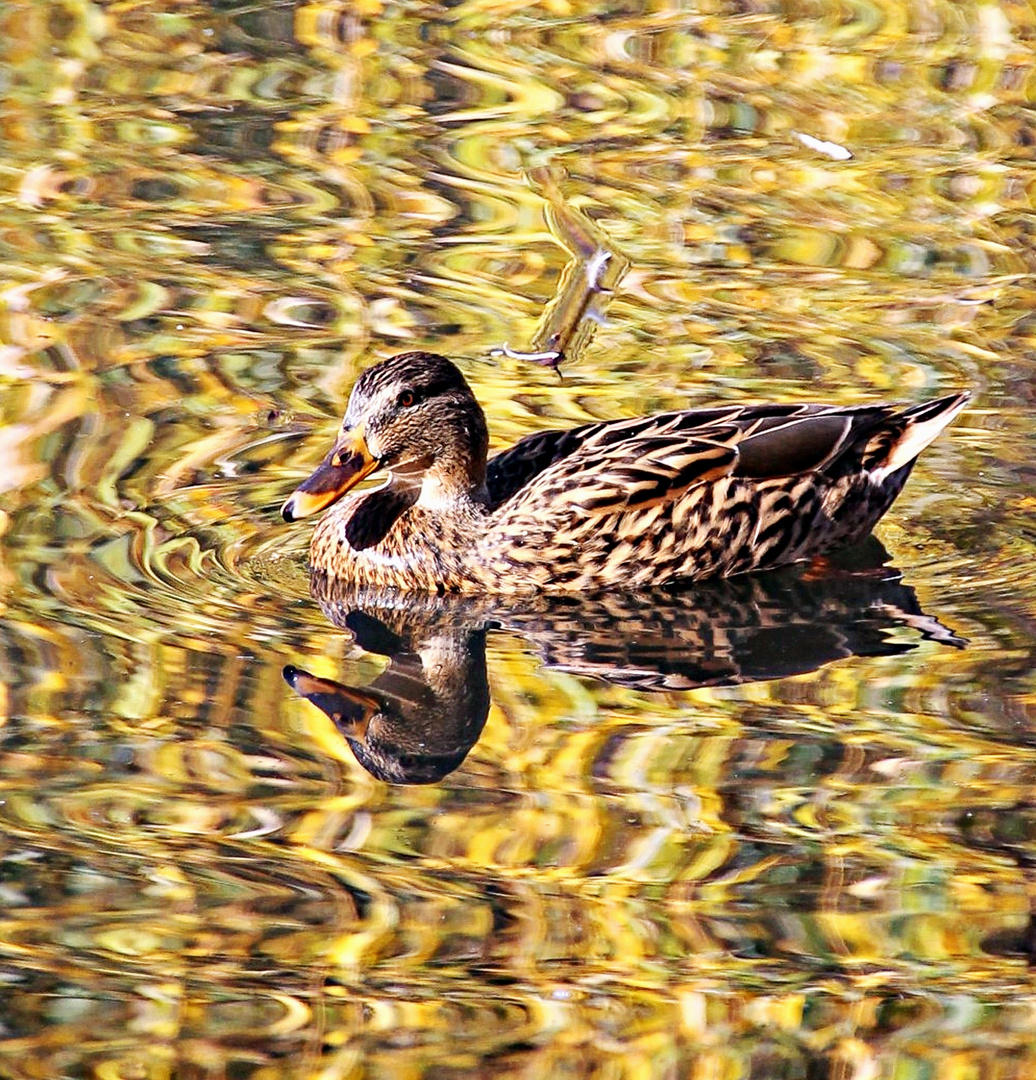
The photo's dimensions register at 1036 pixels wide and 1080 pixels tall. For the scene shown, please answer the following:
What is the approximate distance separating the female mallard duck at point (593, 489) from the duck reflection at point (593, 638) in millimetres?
102

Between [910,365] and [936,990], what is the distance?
4982mm

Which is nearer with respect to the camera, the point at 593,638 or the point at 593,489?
the point at 593,638

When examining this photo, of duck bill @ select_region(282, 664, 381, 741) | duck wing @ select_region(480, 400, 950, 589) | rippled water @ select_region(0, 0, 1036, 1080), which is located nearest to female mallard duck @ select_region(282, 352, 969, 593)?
duck wing @ select_region(480, 400, 950, 589)

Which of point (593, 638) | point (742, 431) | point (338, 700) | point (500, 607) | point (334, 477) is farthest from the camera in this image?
point (742, 431)

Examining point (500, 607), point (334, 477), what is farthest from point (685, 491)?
point (334, 477)

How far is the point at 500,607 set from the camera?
9.02m

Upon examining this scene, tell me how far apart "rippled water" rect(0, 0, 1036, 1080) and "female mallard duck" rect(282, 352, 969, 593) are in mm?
177

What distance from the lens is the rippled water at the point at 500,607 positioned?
613 cm

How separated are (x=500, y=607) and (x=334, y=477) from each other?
2.68 feet

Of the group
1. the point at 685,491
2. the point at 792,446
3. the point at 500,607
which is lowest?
the point at 500,607

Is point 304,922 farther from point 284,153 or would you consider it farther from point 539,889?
point 284,153

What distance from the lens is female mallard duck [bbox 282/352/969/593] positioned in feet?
29.7

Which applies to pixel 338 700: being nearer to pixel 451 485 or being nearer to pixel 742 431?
pixel 451 485

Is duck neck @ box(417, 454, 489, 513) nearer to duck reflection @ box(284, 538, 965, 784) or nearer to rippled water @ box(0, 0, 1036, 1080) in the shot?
duck reflection @ box(284, 538, 965, 784)
